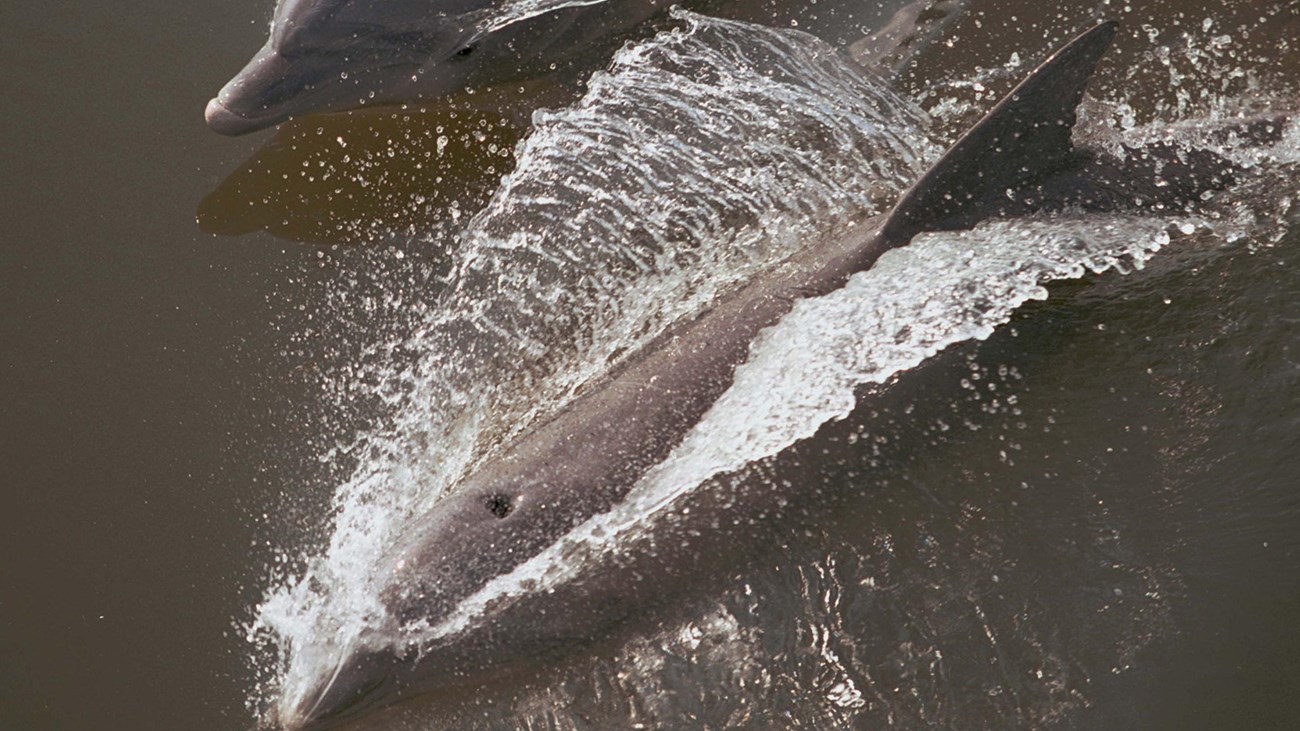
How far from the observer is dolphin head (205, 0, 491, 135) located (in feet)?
20.8

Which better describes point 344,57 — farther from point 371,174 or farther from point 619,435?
point 619,435

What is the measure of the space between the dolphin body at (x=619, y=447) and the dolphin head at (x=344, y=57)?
2.31 m

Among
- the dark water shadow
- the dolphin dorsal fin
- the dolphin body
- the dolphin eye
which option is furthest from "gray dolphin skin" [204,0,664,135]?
the dolphin eye

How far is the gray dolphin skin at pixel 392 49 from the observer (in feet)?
20.8

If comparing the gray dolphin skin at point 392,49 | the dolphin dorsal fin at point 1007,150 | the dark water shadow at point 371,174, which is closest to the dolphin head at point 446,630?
the dolphin dorsal fin at point 1007,150

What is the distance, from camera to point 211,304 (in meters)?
6.30

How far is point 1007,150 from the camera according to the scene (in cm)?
498

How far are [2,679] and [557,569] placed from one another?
2670mm

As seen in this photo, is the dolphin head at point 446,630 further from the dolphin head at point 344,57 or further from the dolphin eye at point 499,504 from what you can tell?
the dolphin head at point 344,57

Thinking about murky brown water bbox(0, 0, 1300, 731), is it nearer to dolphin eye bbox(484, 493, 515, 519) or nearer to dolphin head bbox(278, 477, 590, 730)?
dolphin head bbox(278, 477, 590, 730)

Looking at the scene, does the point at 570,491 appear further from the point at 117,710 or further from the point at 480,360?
the point at 117,710

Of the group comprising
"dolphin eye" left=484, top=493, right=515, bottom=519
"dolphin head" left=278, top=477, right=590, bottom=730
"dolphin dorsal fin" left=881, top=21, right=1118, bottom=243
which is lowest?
"dolphin head" left=278, top=477, right=590, bottom=730

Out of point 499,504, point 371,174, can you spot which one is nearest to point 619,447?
point 499,504

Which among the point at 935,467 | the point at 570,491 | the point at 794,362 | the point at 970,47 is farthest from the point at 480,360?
the point at 970,47
